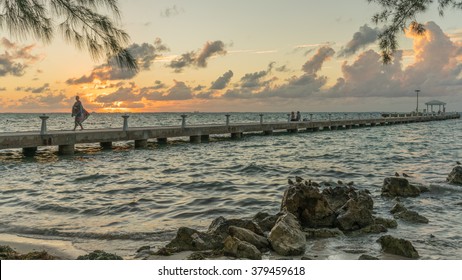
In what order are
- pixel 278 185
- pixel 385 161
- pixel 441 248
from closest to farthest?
1. pixel 441 248
2. pixel 278 185
3. pixel 385 161

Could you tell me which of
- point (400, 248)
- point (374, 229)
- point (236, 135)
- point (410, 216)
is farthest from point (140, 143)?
point (400, 248)

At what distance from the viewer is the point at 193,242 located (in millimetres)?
6395

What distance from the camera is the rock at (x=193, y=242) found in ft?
20.8

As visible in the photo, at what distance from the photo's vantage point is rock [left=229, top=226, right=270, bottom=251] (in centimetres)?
633

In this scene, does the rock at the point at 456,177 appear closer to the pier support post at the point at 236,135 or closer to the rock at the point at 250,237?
the rock at the point at 250,237

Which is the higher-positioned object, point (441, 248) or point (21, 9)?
point (21, 9)

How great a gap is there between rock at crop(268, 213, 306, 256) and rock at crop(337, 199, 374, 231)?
51.6 inches

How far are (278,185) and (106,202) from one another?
5.07 metres

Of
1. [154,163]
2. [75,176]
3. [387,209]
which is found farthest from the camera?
[154,163]

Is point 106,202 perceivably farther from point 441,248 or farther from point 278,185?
point 441,248

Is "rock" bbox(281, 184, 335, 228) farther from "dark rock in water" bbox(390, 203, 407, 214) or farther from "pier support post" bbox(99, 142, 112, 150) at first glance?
"pier support post" bbox(99, 142, 112, 150)

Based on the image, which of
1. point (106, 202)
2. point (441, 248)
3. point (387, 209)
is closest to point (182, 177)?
point (106, 202)

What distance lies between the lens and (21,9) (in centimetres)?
528

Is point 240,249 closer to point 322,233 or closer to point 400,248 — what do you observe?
point 322,233
